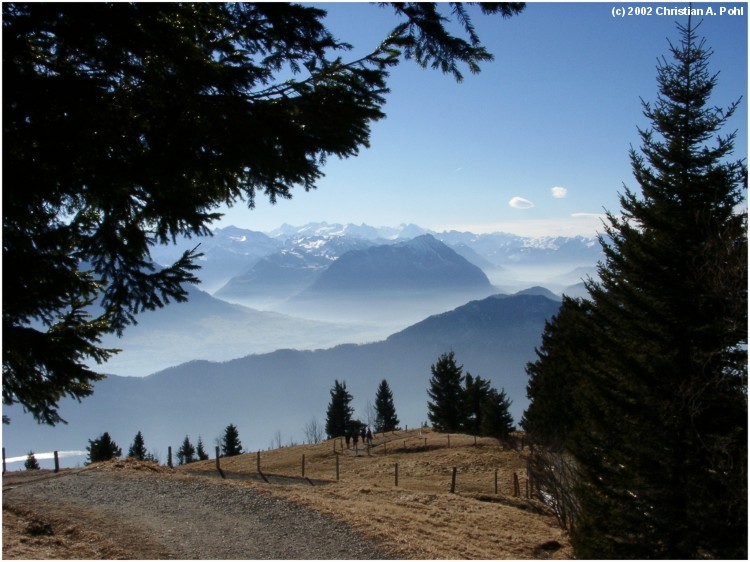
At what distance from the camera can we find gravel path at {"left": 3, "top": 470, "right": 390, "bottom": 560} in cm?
1225

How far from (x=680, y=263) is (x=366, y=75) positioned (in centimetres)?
1065

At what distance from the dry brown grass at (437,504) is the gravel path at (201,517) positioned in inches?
35.4

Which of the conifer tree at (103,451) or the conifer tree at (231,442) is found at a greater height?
the conifer tree at (103,451)

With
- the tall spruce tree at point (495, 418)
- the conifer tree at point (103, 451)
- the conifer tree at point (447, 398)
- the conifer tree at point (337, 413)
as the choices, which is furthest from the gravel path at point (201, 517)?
the conifer tree at point (337, 413)

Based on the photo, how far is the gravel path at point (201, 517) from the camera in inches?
482

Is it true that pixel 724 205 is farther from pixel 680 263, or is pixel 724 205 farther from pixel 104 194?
pixel 104 194

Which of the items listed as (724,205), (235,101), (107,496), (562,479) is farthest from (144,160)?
(562,479)

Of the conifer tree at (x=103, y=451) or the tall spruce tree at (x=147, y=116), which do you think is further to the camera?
the conifer tree at (x=103, y=451)

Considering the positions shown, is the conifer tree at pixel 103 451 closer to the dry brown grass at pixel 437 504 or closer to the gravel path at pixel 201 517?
the dry brown grass at pixel 437 504

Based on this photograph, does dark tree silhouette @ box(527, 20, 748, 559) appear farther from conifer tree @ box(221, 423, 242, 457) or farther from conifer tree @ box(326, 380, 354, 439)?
conifer tree @ box(326, 380, 354, 439)

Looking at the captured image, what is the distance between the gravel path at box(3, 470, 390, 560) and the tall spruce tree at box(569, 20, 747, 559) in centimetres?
636

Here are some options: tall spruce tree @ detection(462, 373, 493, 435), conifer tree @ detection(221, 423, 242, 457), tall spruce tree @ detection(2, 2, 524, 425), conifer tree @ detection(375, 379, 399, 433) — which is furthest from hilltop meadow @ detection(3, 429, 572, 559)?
conifer tree @ detection(375, 379, 399, 433)

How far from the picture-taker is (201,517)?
1453cm

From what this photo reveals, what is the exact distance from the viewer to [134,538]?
12086 mm
